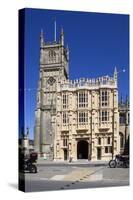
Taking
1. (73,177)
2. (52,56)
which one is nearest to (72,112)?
(52,56)

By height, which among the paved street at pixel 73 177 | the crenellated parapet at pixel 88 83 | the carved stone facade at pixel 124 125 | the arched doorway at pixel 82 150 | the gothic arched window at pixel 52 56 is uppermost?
the gothic arched window at pixel 52 56

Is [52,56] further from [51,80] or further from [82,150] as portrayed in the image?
[82,150]

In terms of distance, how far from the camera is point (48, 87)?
48.1 ft

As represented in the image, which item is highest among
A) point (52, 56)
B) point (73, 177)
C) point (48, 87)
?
point (52, 56)

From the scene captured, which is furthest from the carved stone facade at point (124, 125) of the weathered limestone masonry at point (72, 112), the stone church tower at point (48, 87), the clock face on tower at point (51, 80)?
the clock face on tower at point (51, 80)

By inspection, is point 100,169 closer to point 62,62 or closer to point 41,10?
point 62,62

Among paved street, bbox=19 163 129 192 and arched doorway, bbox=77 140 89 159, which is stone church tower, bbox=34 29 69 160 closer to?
paved street, bbox=19 163 129 192

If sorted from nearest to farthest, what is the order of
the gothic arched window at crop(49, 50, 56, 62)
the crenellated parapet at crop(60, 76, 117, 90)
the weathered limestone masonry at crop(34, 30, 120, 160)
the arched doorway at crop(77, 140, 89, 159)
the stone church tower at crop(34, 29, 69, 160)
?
the stone church tower at crop(34, 29, 69, 160), the weathered limestone masonry at crop(34, 30, 120, 160), the gothic arched window at crop(49, 50, 56, 62), the crenellated parapet at crop(60, 76, 117, 90), the arched doorway at crop(77, 140, 89, 159)

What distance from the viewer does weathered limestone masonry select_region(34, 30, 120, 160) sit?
14570mm

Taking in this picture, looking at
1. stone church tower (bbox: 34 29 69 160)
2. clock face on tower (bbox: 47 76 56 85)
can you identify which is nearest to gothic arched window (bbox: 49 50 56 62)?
stone church tower (bbox: 34 29 69 160)

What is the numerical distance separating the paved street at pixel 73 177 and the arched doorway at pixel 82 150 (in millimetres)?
217

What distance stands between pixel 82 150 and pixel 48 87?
5.45ft

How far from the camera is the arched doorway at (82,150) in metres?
15.0

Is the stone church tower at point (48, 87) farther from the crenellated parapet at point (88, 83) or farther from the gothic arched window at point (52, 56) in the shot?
the crenellated parapet at point (88, 83)
